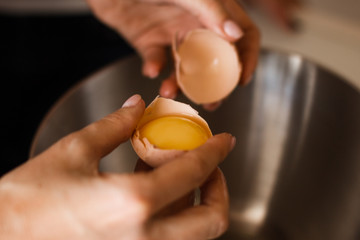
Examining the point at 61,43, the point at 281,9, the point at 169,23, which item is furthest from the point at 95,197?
the point at 61,43

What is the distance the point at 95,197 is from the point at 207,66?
44 centimetres

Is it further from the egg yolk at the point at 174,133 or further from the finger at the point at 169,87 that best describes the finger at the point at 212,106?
the egg yolk at the point at 174,133

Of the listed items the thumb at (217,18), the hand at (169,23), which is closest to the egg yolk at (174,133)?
the hand at (169,23)

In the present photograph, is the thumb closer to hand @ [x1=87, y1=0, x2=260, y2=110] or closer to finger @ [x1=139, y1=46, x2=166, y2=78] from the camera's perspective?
hand @ [x1=87, y1=0, x2=260, y2=110]

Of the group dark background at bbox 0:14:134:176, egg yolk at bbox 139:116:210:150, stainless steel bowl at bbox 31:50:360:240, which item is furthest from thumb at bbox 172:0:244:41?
dark background at bbox 0:14:134:176

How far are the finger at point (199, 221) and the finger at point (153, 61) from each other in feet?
1.27

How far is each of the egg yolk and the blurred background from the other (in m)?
0.70

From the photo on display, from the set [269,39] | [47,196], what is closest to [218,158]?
[47,196]

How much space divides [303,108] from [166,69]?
1.08 ft

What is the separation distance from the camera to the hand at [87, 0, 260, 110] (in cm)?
79

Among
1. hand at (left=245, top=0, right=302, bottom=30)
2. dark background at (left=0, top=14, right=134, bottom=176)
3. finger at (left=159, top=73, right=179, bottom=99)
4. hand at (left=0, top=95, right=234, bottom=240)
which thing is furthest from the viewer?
dark background at (left=0, top=14, right=134, bottom=176)

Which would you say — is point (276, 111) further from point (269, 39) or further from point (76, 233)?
point (76, 233)

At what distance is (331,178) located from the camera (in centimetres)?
79

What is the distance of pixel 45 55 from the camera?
153 centimetres
